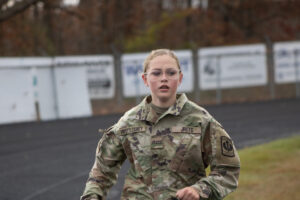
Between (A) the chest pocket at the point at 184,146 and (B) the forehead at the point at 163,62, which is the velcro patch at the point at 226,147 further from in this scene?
(B) the forehead at the point at 163,62

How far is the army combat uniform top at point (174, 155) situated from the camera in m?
3.00

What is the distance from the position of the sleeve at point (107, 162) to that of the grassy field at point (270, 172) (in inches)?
147

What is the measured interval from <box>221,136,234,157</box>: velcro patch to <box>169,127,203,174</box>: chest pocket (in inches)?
5.0

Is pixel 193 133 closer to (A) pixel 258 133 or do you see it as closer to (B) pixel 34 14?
(A) pixel 258 133

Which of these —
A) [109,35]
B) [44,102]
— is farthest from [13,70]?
[109,35]

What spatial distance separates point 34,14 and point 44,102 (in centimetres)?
1545

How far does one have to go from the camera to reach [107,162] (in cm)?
316

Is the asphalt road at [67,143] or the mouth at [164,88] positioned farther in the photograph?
the asphalt road at [67,143]

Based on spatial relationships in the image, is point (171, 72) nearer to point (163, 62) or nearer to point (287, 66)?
point (163, 62)

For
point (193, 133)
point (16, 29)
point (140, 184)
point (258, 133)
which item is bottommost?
point (258, 133)

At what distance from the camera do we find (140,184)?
3.05 m

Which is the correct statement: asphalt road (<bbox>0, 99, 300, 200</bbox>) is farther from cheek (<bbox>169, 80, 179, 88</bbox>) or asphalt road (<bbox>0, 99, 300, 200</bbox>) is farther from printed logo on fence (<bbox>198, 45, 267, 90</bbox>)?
cheek (<bbox>169, 80, 179, 88</bbox>)

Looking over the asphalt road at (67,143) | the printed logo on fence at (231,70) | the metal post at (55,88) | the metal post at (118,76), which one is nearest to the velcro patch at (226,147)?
the asphalt road at (67,143)

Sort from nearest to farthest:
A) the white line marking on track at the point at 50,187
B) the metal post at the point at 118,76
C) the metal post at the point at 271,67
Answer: the white line marking on track at the point at 50,187 → the metal post at the point at 118,76 → the metal post at the point at 271,67
